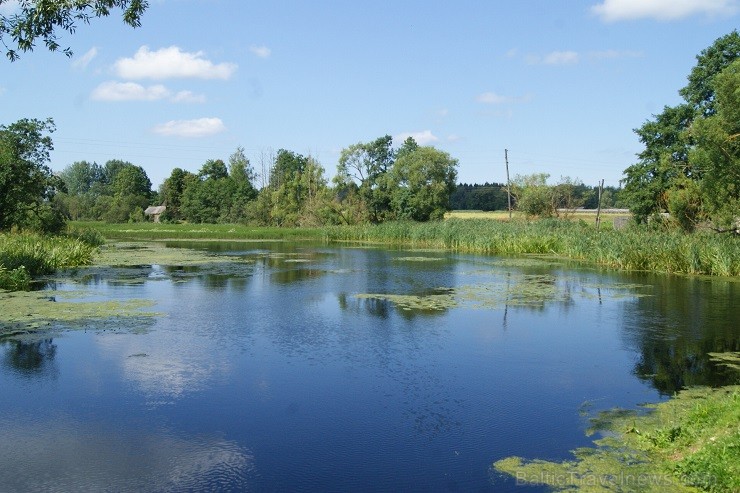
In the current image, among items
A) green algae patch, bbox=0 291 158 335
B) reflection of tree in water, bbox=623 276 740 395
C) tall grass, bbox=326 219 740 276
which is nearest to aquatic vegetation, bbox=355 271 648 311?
reflection of tree in water, bbox=623 276 740 395

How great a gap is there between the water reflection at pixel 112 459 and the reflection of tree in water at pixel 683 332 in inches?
223

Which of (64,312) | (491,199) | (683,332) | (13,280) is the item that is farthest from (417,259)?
(491,199)

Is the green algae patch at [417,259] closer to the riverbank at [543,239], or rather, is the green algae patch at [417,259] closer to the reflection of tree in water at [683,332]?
the riverbank at [543,239]

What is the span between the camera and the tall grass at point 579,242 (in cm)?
2328

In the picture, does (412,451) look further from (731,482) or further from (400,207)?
(400,207)

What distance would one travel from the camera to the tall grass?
23281 millimetres

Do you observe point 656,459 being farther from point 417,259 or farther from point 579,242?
point 579,242

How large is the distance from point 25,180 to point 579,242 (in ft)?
77.9

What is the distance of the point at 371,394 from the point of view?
334 inches

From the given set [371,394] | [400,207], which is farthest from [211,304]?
[400,207]

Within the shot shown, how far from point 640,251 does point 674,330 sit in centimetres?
1332

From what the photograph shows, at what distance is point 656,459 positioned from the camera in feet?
20.1

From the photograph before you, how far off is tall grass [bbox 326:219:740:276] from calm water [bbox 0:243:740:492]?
6.25 metres

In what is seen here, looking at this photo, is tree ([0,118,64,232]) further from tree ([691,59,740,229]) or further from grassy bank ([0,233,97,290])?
tree ([691,59,740,229])
